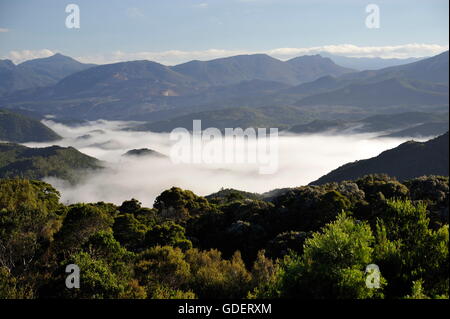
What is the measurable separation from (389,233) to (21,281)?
89.3 ft

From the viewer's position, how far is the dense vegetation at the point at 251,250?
2164cm

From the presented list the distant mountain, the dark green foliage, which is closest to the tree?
the dark green foliage

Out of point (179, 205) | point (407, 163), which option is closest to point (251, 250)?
point (179, 205)

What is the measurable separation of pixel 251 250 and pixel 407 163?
14361cm

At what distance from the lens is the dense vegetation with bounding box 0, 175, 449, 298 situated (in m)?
21.6

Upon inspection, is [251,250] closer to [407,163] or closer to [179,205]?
[179,205]

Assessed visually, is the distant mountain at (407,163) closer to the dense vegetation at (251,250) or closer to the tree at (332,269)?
the dense vegetation at (251,250)

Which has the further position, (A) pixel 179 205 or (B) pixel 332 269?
(A) pixel 179 205

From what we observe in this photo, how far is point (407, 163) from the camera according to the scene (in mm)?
167125

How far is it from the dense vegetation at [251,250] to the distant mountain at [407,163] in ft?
355

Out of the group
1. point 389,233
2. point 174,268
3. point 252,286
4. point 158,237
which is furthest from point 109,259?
point 389,233

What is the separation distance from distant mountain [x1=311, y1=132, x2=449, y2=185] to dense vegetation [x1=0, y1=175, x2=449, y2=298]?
108 metres

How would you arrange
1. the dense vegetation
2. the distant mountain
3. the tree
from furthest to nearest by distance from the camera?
1. the distant mountain
2. the dense vegetation
3. the tree

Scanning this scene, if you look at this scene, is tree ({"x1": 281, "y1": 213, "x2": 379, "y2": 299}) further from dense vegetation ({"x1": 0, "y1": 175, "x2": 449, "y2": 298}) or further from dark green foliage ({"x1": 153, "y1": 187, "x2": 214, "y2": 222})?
dark green foliage ({"x1": 153, "y1": 187, "x2": 214, "y2": 222})
